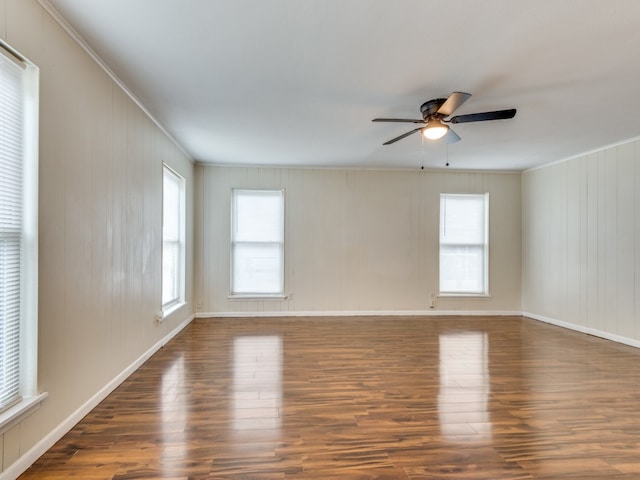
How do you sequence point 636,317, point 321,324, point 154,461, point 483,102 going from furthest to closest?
point 321,324 → point 636,317 → point 483,102 → point 154,461

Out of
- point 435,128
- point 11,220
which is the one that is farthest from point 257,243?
point 11,220

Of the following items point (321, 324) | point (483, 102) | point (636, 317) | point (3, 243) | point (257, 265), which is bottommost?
point (321, 324)

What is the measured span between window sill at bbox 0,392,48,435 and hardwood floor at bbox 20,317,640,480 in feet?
1.02

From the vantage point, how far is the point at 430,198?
5.70 meters

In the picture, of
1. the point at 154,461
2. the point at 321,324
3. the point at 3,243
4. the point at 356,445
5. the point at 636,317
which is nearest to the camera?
the point at 3,243

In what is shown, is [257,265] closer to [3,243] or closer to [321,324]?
[321,324]

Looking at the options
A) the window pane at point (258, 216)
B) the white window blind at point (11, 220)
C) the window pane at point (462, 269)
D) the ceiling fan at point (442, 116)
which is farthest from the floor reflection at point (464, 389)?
the window pane at point (258, 216)

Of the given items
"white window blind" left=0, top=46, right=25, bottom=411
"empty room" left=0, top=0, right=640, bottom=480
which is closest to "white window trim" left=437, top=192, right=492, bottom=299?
"empty room" left=0, top=0, right=640, bottom=480

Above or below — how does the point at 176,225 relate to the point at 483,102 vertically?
below

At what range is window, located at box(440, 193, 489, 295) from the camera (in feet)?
18.8

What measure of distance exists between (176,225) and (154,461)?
3308 mm

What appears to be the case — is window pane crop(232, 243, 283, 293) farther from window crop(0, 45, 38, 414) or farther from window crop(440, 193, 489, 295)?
window crop(0, 45, 38, 414)

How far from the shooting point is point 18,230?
1688 millimetres

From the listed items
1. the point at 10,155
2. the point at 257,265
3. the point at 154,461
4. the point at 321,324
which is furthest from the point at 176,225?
the point at 154,461
